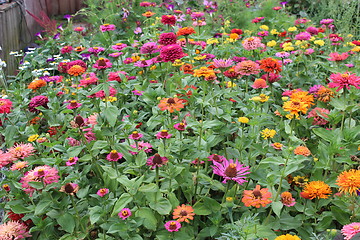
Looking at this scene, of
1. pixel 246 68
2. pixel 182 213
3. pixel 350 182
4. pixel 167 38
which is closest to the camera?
pixel 350 182

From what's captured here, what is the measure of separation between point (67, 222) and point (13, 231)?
254 mm

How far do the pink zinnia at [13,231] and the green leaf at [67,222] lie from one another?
0.20 meters

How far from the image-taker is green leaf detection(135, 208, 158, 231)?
5.21 ft

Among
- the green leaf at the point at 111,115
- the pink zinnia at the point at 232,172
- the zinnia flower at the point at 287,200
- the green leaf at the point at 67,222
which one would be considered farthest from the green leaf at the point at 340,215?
the green leaf at the point at 67,222

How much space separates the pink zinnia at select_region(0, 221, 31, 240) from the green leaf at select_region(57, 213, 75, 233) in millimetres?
200

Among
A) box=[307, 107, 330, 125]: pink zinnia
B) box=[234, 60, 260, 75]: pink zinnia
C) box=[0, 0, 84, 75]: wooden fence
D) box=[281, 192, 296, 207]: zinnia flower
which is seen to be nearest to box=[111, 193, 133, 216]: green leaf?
box=[281, 192, 296, 207]: zinnia flower

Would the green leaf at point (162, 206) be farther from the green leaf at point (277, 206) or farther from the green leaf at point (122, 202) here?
the green leaf at point (277, 206)

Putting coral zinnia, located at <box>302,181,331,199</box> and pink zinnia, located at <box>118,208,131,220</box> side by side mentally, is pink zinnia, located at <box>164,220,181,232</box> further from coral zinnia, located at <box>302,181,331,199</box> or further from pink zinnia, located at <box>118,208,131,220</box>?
coral zinnia, located at <box>302,181,331,199</box>

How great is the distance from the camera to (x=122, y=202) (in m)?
1.53

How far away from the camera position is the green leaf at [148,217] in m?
1.59

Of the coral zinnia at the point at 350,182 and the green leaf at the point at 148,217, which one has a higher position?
the coral zinnia at the point at 350,182

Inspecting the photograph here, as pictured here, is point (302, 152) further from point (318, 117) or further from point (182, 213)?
point (182, 213)

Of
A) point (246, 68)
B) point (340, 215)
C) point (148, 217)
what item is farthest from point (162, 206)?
point (246, 68)

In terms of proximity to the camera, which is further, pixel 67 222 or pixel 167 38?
pixel 167 38
